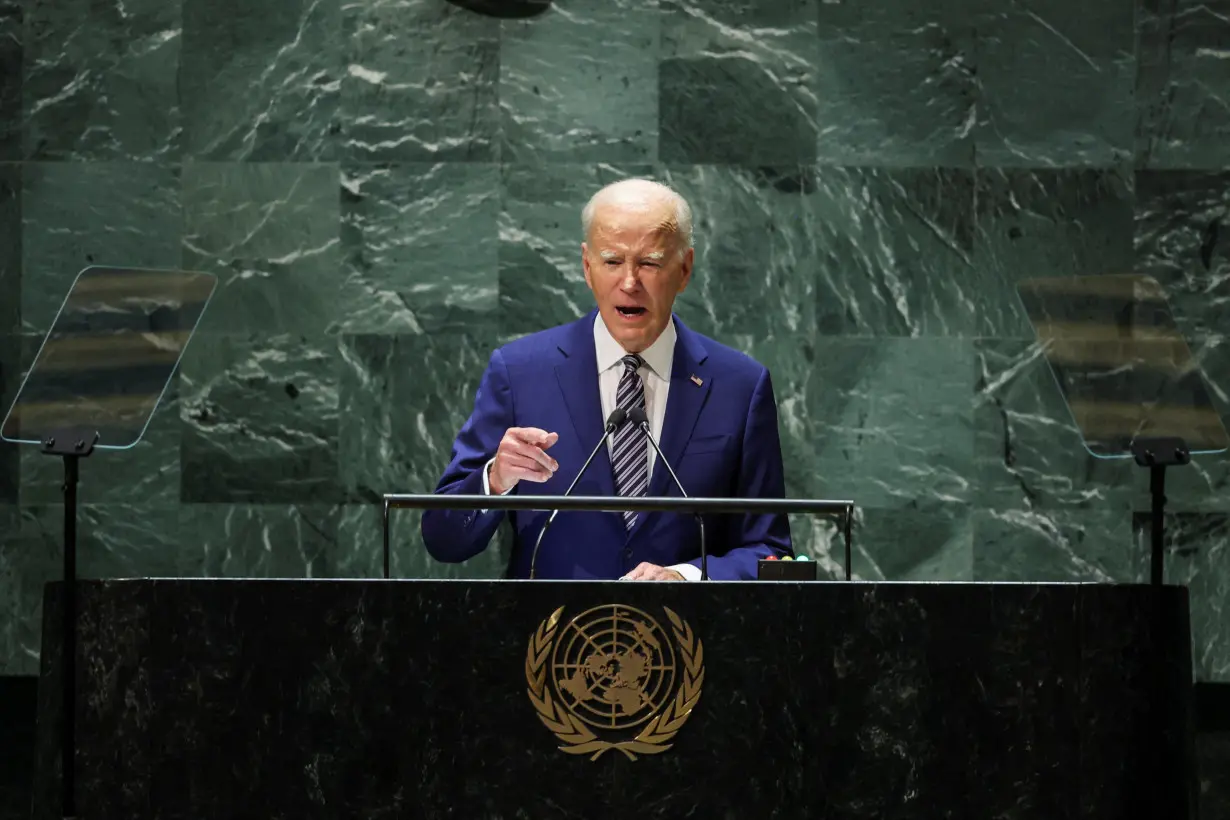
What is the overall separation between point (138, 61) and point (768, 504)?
11.6ft

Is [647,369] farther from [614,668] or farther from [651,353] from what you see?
[614,668]

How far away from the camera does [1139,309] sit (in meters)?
3.72

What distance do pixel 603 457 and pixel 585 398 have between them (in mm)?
186

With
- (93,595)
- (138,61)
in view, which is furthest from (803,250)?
(93,595)

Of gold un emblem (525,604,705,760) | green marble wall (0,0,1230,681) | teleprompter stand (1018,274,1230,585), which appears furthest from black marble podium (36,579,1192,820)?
green marble wall (0,0,1230,681)

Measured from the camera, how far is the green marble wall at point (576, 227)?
17.4 feet

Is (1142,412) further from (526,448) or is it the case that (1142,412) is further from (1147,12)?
(1147,12)

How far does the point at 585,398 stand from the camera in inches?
148

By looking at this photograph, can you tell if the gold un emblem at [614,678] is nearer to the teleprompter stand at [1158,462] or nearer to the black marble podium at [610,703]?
the black marble podium at [610,703]

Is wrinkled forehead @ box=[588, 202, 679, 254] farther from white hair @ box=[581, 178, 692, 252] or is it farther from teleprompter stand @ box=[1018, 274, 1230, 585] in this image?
teleprompter stand @ box=[1018, 274, 1230, 585]

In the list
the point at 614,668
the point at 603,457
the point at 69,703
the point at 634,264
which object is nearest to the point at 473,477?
the point at 603,457

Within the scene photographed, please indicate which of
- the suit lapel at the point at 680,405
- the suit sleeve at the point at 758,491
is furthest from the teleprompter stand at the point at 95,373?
the suit sleeve at the point at 758,491

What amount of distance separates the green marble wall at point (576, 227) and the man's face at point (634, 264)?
1543 mm

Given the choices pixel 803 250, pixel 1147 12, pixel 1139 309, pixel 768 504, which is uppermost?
pixel 1147 12
